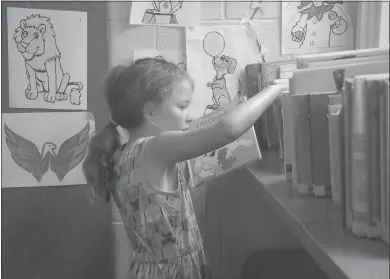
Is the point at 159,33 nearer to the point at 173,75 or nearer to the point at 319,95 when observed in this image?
the point at 173,75

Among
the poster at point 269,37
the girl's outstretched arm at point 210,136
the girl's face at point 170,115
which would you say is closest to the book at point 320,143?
the girl's outstretched arm at point 210,136

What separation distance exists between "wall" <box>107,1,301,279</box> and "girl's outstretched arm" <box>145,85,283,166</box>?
1.43 feet

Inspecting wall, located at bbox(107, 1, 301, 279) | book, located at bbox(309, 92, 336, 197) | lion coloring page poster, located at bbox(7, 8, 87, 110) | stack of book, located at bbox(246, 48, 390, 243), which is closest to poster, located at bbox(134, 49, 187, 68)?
wall, located at bbox(107, 1, 301, 279)

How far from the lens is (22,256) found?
1.32 m

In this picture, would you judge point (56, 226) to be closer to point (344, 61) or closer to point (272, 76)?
point (272, 76)

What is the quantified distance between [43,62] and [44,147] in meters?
0.25

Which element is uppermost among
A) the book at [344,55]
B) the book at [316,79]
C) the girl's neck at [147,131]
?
the book at [344,55]

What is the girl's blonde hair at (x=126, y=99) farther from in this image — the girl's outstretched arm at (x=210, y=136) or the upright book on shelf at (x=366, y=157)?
the upright book on shelf at (x=366, y=157)

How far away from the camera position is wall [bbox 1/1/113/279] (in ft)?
4.31

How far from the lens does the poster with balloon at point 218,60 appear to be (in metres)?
1.33

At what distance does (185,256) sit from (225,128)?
36 cm

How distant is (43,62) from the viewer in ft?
4.23

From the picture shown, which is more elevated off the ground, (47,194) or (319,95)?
(319,95)

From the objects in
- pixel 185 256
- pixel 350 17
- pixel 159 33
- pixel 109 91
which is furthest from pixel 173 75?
pixel 350 17
